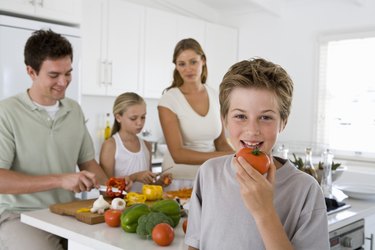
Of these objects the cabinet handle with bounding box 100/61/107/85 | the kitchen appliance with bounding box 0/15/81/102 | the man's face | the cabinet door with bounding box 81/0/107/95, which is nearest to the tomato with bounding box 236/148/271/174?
the man's face

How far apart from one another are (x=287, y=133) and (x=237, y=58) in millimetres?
1101

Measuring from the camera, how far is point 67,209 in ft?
5.88

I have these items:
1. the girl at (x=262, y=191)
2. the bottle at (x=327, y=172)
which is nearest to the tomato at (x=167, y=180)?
the bottle at (x=327, y=172)

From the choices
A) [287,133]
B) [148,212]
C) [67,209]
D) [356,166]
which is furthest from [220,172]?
[287,133]

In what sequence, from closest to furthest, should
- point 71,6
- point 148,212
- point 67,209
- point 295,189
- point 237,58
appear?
point 295,189
point 148,212
point 67,209
point 71,6
point 237,58

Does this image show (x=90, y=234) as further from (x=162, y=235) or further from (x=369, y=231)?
(x=369, y=231)

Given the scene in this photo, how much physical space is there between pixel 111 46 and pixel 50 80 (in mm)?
1940

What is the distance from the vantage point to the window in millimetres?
4211

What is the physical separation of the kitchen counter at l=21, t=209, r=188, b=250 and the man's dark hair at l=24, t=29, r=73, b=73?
726 millimetres

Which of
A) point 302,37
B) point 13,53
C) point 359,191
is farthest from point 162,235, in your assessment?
point 302,37

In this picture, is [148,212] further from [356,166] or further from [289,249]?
[356,166]

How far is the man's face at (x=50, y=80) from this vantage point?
2.10 m

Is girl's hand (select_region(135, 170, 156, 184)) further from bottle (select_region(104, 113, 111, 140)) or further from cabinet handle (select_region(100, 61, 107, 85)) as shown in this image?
bottle (select_region(104, 113, 111, 140))

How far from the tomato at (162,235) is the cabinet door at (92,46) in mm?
2552
